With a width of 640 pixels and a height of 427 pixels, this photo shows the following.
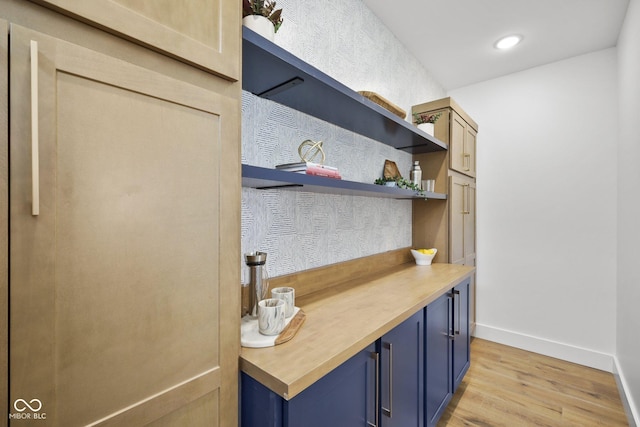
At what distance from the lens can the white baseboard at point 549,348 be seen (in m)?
2.43

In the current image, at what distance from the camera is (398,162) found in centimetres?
238

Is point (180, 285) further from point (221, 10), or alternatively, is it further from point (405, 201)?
point (405, 201)

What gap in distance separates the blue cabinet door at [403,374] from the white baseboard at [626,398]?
4.45 feet

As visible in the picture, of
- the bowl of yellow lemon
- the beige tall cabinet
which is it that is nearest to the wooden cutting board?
the bowl of yellow lemon

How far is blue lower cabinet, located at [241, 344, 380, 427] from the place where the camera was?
758 mm

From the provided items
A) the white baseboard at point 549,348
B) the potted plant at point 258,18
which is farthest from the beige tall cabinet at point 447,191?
the potted plant at point 258,18

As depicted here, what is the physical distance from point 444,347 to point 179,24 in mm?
1956

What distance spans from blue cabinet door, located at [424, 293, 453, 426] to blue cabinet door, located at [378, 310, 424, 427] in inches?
2.6

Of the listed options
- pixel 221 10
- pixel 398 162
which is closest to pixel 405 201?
pixel 398 162

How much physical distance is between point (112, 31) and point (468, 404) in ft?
8.53

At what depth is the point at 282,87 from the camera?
1.23 metres

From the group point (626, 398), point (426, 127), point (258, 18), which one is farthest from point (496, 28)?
point (626, 398)

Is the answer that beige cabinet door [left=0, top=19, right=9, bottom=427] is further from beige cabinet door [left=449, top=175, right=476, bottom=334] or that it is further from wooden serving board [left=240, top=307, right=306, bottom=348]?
beige cabinet door [left=449, top=175, right=476, bottom=334]

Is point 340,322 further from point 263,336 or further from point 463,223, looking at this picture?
point 463,223
